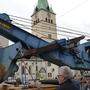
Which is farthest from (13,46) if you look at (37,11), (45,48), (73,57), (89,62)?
(37,11)

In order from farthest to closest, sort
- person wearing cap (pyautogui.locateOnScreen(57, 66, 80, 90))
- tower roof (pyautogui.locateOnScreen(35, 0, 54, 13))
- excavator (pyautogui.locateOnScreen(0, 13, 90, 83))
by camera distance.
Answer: tower roof (pyautogui.locateOnScreen(35, 0, 54, 13)) → excavator (pyautogui.locateOnScreen(0, 13, 90, 83)) → person wearing cap (pyautogui.locateOnScreen(57, 66, 80, 90))

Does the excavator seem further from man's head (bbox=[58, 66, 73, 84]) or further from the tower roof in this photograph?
the tower roof

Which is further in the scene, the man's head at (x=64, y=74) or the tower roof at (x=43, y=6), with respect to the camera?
the tower roof at (x=43, y=6)

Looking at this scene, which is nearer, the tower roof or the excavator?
the excavator

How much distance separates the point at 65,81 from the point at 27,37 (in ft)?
20.8

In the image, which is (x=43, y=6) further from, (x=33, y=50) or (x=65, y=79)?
(x=65, y=79)

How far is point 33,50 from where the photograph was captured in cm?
1061

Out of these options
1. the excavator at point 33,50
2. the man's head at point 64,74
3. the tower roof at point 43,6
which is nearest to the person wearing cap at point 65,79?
the man's head at point 64,74

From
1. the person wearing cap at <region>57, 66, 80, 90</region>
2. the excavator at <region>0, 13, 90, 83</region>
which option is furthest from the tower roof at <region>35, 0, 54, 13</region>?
the person wearing cap at <region>57, 66, 80, 90</region>

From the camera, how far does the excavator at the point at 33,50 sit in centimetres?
1004

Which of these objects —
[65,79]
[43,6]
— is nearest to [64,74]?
[65,79]

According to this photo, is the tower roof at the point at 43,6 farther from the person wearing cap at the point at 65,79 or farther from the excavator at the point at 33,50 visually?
the person wearing cap at the point at 65,79

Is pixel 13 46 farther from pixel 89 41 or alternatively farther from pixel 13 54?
pixel 89 41

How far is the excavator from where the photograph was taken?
10.0 metres
